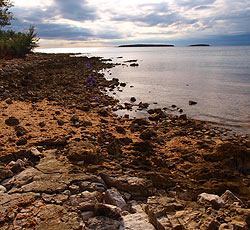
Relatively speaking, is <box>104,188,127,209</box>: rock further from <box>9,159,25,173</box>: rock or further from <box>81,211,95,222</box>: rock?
<box>9,159,25,173</box>: rock

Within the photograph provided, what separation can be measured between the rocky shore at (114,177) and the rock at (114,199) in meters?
0.02

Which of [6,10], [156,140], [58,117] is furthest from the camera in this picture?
[6,10]

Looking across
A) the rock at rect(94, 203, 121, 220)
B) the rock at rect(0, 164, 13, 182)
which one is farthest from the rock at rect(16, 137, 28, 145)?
the rock at rect(94, 203, 121, 220)

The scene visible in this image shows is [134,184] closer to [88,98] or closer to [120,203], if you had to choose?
[120,203]

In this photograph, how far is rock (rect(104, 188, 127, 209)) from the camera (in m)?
3.51

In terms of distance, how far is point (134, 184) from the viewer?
4.05m

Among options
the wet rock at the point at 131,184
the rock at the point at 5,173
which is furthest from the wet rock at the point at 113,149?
the rock at the point at 5,173

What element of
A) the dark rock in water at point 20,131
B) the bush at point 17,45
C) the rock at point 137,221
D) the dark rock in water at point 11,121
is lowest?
the rock at point 137,221

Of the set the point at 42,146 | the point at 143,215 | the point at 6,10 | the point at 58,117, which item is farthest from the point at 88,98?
the point at 6,10

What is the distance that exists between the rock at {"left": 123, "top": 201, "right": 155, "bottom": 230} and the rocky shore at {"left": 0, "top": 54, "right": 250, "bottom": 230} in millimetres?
14

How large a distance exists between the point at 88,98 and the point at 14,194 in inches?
382

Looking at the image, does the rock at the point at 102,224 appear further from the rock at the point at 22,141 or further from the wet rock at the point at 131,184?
the rock at the point at 22,141

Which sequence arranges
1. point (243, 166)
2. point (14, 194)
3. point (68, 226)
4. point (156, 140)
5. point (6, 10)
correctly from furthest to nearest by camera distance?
point (6, 10) → point (156, 140) → point (243, 166) → point (14, 194) → point (68, 226)

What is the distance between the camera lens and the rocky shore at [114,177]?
10.2 ft
